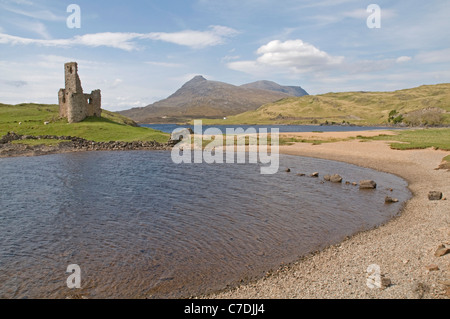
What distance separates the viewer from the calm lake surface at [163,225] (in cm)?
1271

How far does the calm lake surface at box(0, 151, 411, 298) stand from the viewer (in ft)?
41.7

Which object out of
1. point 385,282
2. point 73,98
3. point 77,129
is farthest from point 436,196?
point 73,98

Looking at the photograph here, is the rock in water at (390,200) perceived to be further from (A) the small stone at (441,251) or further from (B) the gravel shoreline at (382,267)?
(A) the small stone at (441,251)

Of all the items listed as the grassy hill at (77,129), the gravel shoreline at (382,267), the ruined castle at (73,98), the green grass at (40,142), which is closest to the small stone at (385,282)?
the gravel shoreline at (382,267)

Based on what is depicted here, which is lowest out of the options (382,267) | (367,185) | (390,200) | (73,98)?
(382,267)

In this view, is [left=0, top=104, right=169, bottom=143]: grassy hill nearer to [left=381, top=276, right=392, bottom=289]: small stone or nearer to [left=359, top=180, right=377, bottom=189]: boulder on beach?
[left=359, top=180, right=377, bottom=189]: boulder on beach

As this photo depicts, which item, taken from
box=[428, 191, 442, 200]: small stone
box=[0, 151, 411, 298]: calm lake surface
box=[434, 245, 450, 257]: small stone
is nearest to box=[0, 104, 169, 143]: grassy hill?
box=[0, 151, 411, 298]: calm lake surface

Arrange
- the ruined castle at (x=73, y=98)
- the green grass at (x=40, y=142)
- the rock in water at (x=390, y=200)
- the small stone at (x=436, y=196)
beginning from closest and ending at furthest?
the small stone at (x=436, y=196) → the rock in water at (x=390, y=200) → the green grass at (x=40, y=142) → the ruined castle at (x=73, y=98)

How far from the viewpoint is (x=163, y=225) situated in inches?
737

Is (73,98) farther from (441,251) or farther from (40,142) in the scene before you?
(441,251)

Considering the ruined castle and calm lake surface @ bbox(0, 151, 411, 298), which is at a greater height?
the ruined castle

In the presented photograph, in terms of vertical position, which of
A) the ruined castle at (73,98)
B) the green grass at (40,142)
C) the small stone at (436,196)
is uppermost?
the ruined castle at (73,98)

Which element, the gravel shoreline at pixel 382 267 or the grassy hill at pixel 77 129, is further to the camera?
the grassy hill at pixel 77 129

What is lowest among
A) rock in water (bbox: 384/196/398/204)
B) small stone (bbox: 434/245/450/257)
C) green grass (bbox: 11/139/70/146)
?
small stone (bbox: 434/245/450/257)
